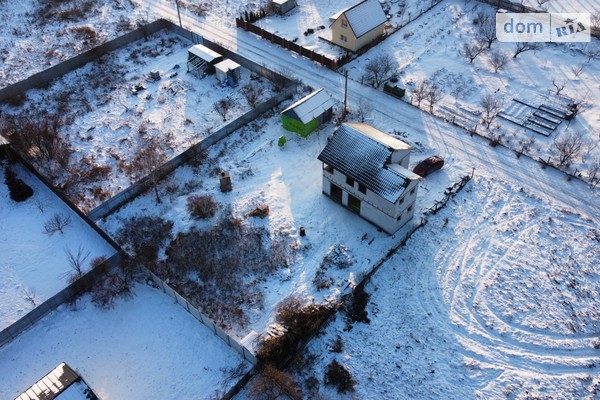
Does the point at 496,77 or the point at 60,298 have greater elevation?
the point at 496,77

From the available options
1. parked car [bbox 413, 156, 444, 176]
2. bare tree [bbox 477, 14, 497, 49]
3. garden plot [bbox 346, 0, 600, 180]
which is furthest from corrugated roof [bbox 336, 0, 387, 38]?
parked car [bbox 413, 156, 444, 176]

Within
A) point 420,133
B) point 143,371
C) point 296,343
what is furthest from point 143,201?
point 420,133

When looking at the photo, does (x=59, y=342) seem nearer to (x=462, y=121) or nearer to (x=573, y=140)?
(x=462, y=121)

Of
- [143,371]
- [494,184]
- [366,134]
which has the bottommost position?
[143,371]

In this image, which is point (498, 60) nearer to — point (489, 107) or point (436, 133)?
point (489, 107)

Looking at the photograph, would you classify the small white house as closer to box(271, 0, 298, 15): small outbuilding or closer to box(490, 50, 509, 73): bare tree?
box(490, 50, 509, 73): bare tree

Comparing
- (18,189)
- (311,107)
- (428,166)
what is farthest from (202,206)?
(428,166)
